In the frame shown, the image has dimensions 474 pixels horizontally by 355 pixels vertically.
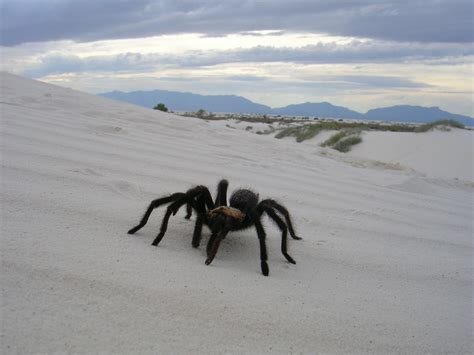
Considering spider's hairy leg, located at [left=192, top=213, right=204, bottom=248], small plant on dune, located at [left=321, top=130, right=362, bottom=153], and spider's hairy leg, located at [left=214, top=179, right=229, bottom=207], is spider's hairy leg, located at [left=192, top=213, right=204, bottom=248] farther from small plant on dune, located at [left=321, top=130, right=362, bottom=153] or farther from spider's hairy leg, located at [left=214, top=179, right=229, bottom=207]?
small plant on dune, located at [left=321, top=130, right=362, bottom=153]

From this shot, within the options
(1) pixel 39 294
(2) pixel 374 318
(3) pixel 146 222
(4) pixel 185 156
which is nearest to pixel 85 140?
(4) pixel 185 156

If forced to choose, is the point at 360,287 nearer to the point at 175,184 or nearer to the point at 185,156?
the point at 175,184

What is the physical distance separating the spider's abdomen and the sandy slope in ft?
0.87

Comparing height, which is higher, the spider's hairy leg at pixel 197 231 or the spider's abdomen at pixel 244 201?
the spider's abdomen at pixel 244 201

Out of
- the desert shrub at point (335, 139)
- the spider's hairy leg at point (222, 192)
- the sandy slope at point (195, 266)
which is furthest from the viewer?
the desert shrub at point (335, 139)

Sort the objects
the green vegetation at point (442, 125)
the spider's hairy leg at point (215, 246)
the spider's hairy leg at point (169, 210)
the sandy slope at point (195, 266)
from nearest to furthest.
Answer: the sandy slope at point (195, 266) < the spider's hairy leg at point (215, 246) < the spider's hairy leg at point (169, 210) < the green vegetation at point (442, 125)

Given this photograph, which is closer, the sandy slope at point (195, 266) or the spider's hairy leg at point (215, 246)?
the sandy slope at point (195, 266)

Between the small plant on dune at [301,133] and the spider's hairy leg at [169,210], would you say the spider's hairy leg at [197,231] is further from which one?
the small plant on dune at [301,133]

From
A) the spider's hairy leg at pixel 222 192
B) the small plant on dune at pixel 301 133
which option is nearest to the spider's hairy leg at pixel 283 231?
the spider's hairy leg at pixel 222 192

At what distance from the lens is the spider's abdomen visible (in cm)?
283

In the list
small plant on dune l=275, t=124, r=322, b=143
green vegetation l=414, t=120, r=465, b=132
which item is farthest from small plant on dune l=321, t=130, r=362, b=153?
green vegetation l=414, t=120, r=465, b=132

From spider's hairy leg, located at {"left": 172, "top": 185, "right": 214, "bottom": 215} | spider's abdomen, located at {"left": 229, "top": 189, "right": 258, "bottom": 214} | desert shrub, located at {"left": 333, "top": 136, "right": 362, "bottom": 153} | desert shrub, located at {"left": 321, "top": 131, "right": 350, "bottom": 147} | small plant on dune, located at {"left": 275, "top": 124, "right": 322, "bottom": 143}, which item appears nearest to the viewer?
spider's hairy leg, located at {"left": 172, "top": 185, "right": 214, "bottom": 215}

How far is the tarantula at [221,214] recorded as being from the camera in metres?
2.59

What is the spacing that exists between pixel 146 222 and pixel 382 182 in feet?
13.5
